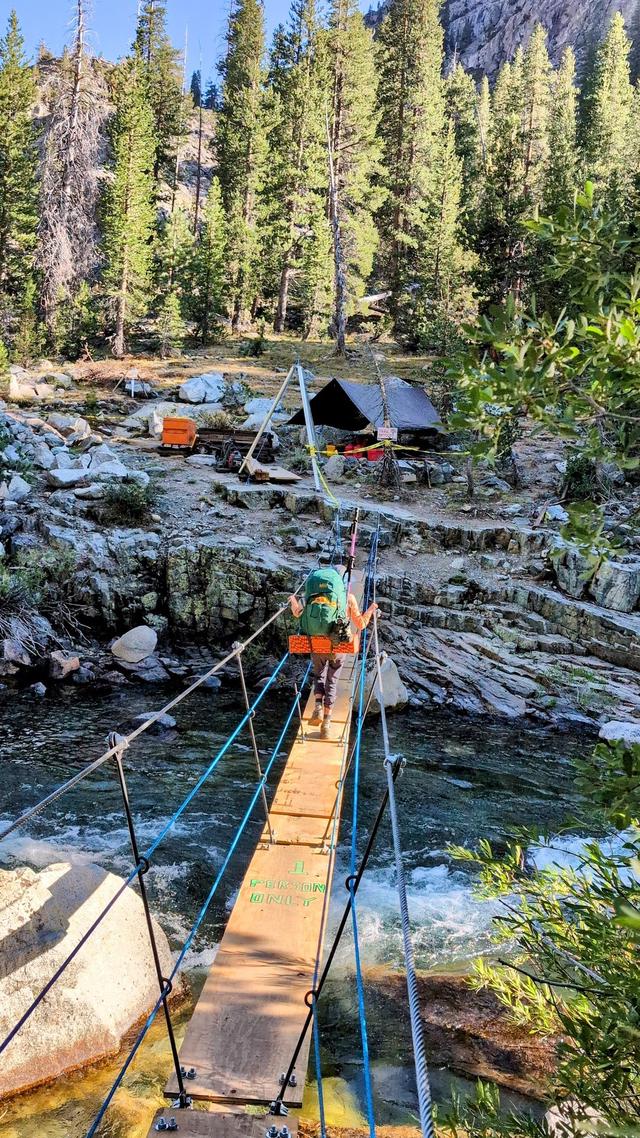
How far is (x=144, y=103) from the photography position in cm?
2848

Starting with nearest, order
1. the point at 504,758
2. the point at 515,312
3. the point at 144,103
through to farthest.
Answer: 1. the point at 515,312
2. the point at 504,758
3. the point at 144,103

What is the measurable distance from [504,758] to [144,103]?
2960 centimetres

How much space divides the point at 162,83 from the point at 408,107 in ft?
53.6

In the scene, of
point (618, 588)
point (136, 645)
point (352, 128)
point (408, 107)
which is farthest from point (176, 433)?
point (408, 107)

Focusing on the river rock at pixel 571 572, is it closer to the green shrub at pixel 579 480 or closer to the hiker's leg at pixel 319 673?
the green shrub at pixel 579 480

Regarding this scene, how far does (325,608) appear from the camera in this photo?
20.9 ft

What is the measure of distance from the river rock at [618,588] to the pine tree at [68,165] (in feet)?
77.1

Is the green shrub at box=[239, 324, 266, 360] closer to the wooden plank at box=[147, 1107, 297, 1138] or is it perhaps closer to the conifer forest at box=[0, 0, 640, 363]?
the conifer forest at box=[0, 0, 640, 363]

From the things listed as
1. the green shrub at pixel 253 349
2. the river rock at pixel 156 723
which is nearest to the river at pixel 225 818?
the river rock at pixel 156 723

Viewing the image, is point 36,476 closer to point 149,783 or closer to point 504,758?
point 149,783

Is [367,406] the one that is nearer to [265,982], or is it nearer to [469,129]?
[265,982]

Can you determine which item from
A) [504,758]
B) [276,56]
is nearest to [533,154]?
[276,56]

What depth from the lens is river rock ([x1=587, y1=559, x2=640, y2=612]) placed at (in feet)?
40.1

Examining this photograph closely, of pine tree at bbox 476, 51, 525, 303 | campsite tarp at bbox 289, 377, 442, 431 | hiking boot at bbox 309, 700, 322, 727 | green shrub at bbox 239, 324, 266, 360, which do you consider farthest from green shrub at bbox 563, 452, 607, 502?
green shrub at bbox 239, 324, 266, 360
